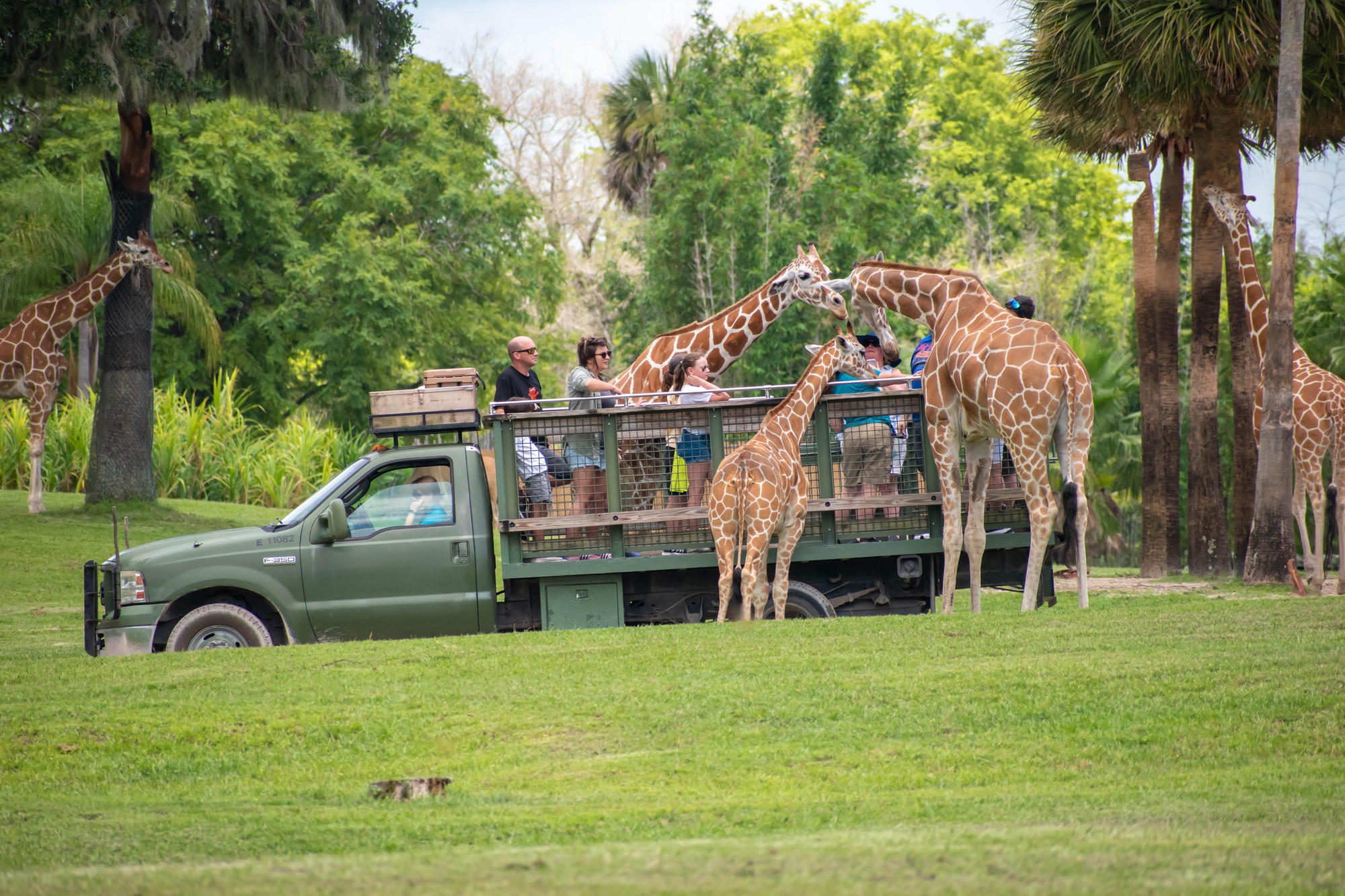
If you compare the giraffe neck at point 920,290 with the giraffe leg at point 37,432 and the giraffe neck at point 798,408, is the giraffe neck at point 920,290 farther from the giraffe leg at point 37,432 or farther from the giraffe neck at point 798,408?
the giraffe leg at point 37,432

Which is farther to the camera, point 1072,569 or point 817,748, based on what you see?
point 1072,569

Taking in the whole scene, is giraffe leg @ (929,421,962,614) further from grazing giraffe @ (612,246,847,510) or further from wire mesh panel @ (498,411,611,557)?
wire mesh panel @ (498,411,611,557)

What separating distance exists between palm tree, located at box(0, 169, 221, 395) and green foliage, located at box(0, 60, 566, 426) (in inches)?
93.4

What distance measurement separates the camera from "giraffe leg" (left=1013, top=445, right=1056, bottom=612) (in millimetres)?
9875

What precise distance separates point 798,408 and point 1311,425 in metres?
6.08

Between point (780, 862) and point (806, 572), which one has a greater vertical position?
point (806, 572)

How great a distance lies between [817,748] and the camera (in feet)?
22.6

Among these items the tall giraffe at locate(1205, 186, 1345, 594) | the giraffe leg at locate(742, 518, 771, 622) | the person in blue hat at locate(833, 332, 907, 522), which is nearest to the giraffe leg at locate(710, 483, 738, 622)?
the giraffe leg at locate(742, 518, 771, 622)

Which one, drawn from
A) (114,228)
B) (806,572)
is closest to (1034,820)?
(806,572)

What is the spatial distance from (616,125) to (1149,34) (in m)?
24.7

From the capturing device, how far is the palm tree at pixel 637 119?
3594 centimetres

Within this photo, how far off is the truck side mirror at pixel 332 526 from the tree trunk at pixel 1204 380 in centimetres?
1088

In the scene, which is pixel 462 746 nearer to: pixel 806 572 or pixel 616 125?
pixel 806 572

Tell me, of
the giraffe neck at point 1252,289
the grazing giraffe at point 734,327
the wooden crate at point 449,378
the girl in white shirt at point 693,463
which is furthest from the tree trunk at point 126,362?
the giraffe neck at point 1252,289
